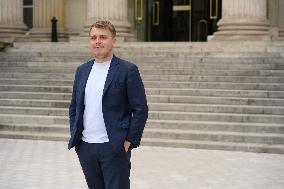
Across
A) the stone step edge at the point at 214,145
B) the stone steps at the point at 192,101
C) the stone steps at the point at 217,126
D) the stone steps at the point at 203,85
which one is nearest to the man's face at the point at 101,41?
the stone step edge at the point at 214,145

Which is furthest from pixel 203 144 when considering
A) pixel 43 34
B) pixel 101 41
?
pixel 43 34

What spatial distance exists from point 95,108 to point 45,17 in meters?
18.8

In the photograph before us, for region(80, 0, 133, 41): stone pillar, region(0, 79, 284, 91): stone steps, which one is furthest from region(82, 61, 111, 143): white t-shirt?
region(80, 0, 133, 41): stone pillar

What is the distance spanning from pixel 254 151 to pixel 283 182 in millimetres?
2530

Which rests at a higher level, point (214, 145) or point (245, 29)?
point (245, 29)

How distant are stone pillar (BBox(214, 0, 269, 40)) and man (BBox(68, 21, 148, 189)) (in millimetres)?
13217

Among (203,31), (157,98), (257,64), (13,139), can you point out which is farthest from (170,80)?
(203,31)

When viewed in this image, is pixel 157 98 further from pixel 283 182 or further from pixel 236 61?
pixel 283 182

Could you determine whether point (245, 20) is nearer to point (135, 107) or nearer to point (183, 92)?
point (183, 92)

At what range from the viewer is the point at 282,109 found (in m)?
11.8

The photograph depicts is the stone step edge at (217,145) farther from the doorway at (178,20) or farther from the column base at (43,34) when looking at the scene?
the doorway at (178,20)

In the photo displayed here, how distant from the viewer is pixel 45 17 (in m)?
22.6

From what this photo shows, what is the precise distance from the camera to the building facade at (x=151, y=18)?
680 inches

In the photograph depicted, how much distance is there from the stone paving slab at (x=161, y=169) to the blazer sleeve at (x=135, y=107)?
3380 mm
